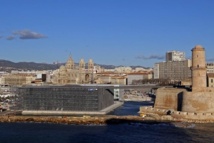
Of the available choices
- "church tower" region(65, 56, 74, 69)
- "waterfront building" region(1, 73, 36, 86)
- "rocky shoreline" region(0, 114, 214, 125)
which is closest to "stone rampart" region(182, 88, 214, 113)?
"rocky shoreline" region(0, 114, 214, 125)

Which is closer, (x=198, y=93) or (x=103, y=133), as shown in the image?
(x=103, y=133)

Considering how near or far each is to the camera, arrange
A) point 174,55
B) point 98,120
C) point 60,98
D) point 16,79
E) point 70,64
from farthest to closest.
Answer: point 174,55 < point 16,79 < point 70,64 < point 60,98 < point 98,120

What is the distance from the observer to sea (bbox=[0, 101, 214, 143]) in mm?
26650

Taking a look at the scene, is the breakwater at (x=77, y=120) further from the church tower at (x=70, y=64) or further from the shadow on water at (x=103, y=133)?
the church tower at (x=70, y=64)

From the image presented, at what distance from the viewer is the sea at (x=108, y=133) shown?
26.6 meters

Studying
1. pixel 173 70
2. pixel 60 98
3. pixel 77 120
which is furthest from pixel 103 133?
pixel 173 70

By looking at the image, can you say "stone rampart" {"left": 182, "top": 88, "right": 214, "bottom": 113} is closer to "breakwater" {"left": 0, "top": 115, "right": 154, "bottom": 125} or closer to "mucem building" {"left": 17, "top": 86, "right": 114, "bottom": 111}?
"breakwater" {"left": 0, "top": 115, "right": 154, "bottom": 125}

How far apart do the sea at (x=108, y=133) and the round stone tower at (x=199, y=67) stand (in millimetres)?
4916

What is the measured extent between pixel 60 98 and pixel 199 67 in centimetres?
1546

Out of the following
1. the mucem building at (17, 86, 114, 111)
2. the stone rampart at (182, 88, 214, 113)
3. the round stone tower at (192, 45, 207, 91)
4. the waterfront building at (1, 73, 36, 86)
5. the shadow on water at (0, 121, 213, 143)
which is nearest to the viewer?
the shadow on water at (0, 121, 213, 143)

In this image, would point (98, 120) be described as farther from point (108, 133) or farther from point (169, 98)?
point (169, 98)

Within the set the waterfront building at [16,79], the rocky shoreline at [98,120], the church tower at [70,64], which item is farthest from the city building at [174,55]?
the rocky shoreline at [98,120]

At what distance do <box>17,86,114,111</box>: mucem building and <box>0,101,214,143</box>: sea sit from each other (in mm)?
8305

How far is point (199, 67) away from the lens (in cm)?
3603
